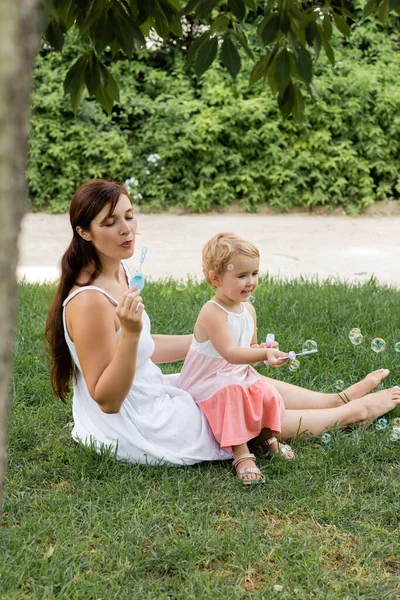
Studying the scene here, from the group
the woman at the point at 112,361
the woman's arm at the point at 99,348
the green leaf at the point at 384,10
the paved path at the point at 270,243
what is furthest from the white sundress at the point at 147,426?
the paved path at the point at 270,243

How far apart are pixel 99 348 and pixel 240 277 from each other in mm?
566

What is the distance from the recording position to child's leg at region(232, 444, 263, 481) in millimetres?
2723

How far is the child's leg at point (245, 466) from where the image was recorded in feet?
8.93

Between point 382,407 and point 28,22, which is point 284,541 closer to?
point 382,407

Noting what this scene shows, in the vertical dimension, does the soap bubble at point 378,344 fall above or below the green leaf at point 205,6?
below

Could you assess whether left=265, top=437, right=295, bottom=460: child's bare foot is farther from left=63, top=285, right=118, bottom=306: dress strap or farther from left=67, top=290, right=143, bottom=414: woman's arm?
left=63, top=285, right=118, bottom=306: dress strap

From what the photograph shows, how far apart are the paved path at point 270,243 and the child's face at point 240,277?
290 centimetres

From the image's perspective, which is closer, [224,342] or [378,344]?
[224,342]

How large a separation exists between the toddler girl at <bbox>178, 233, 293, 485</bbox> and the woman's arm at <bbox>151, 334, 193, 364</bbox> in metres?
0.20

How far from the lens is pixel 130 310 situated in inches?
93.5

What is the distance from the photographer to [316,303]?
459 centimetres

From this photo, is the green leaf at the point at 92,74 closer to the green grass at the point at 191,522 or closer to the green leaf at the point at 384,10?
the green leaf at the point at 384,10

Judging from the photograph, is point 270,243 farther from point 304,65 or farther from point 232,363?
point 304,65

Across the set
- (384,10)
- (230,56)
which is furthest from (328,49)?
(230,56)
